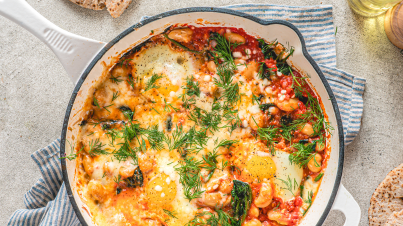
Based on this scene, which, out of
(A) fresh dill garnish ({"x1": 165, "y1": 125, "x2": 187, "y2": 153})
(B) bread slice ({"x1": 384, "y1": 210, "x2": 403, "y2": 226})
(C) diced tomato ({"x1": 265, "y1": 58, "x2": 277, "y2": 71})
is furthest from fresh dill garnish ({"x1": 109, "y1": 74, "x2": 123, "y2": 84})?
(B) bread slice ({"x1": 384, "y1": 210, "x2": 403, "y2": 226})

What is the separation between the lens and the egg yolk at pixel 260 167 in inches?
95.6

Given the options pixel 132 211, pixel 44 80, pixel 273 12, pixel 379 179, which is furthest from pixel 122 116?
pixel 379 179

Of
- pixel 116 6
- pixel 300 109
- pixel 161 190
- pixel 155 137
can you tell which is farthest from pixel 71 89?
pixel 300 109

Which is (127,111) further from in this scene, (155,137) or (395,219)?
(395,219)

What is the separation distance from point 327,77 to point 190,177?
1.56m

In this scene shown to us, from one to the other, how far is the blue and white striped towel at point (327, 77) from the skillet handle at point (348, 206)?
2.19ft

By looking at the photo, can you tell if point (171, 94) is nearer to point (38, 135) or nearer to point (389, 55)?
point (38, 135)

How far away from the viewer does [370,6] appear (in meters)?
2.71

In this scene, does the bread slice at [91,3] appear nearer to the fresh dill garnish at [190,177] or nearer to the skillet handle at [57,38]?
the skillet handle at [57,38]

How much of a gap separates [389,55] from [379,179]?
3.98 ft

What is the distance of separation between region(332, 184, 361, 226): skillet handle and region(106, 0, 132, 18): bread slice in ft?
8.10

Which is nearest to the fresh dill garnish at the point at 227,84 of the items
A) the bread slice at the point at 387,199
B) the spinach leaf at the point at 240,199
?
the spinach leaf at the point at 240,199

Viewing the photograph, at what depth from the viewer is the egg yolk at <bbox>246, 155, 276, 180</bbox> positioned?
2428mm

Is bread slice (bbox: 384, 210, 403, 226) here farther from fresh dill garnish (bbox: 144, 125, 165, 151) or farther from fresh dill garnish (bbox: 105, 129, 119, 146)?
fresh dill garnish (bbox: 105, 129, 119, 146)
